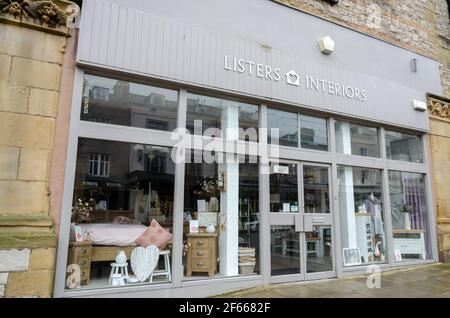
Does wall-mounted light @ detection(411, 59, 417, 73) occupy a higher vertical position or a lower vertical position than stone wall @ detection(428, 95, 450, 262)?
higher

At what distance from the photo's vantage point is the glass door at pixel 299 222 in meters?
5.94

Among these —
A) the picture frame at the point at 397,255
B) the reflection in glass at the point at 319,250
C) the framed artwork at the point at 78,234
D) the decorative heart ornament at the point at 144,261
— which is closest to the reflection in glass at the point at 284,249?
the reflection in glass at the point at 319,250

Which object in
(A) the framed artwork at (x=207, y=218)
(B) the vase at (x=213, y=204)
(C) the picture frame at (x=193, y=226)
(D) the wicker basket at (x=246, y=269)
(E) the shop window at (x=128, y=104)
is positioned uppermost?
(E) the shop window at (x=128, y=104)

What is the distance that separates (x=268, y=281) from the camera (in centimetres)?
564

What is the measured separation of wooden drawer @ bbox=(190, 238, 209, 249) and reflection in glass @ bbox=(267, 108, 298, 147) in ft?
6.91

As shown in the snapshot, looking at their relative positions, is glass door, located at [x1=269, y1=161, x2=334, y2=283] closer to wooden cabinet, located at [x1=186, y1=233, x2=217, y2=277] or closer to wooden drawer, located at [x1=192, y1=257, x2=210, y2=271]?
wooden cabinet, located at [x1=186, y1=233, x2=217, y2=277]

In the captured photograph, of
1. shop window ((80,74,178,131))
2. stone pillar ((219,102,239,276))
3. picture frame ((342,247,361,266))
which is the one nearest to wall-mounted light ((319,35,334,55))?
stone pillar ((219,102,239,276))

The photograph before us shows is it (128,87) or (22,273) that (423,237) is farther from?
(22,273)

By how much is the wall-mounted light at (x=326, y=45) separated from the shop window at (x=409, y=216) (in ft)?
10.4

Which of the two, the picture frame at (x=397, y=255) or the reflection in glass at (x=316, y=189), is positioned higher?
the reflection in glass at (x=316, y=189)

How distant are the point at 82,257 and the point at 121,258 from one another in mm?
539

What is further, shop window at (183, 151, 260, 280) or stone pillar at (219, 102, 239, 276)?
stone pillar at (219, 102, 239, 276)

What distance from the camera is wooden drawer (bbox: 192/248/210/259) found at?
5.35 metres

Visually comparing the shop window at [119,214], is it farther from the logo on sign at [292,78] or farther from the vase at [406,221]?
the vase at [406,221]
